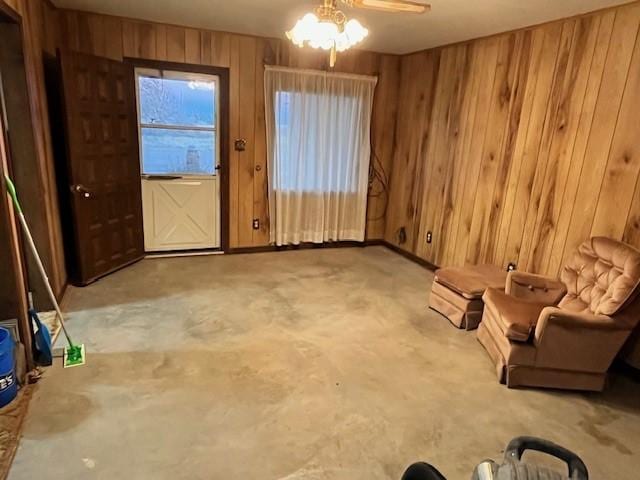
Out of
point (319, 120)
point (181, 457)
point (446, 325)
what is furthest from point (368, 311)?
point (319, 120)

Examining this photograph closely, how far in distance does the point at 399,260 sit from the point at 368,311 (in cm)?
163

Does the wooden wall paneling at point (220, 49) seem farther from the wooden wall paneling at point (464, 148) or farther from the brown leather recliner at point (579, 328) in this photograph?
the brown leather recliner at point (579, 328)

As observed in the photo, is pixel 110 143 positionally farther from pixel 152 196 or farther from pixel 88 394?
pixel 88 394

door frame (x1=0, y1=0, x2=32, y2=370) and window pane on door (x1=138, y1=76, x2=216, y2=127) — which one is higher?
window pane on door (x1=138, y1=76, x2=216, y2=127)

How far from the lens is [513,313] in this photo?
270cm

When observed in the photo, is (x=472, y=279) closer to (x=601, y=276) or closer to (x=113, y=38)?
(x=601, y=276)

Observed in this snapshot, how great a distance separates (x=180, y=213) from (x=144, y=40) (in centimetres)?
175

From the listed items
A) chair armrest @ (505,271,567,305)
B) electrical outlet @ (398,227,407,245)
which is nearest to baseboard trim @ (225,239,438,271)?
electrical outlet @ (398,227,407,245)

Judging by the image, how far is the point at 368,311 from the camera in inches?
141

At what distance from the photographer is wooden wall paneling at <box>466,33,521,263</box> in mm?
3678

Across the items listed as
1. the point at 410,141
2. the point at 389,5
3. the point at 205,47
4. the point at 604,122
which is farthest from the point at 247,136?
the point at 604,122

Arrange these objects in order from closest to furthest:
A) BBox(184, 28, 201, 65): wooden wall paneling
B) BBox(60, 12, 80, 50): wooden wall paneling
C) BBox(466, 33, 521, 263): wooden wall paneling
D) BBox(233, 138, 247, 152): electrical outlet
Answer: BBox(466, 33, 521, 263): wooden wall paneling, BBox(60, 12, 80, 50): wooden wall paneling, BBox(184, 28, 201, 65): wooden wall paneling, BBox(233, 138, 247, 152): electrical outlet

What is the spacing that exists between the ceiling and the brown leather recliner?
1.69 metres

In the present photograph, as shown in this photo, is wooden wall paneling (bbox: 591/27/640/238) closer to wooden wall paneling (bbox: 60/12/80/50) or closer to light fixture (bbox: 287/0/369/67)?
light fixture (bbox: 287/0/369/67)
